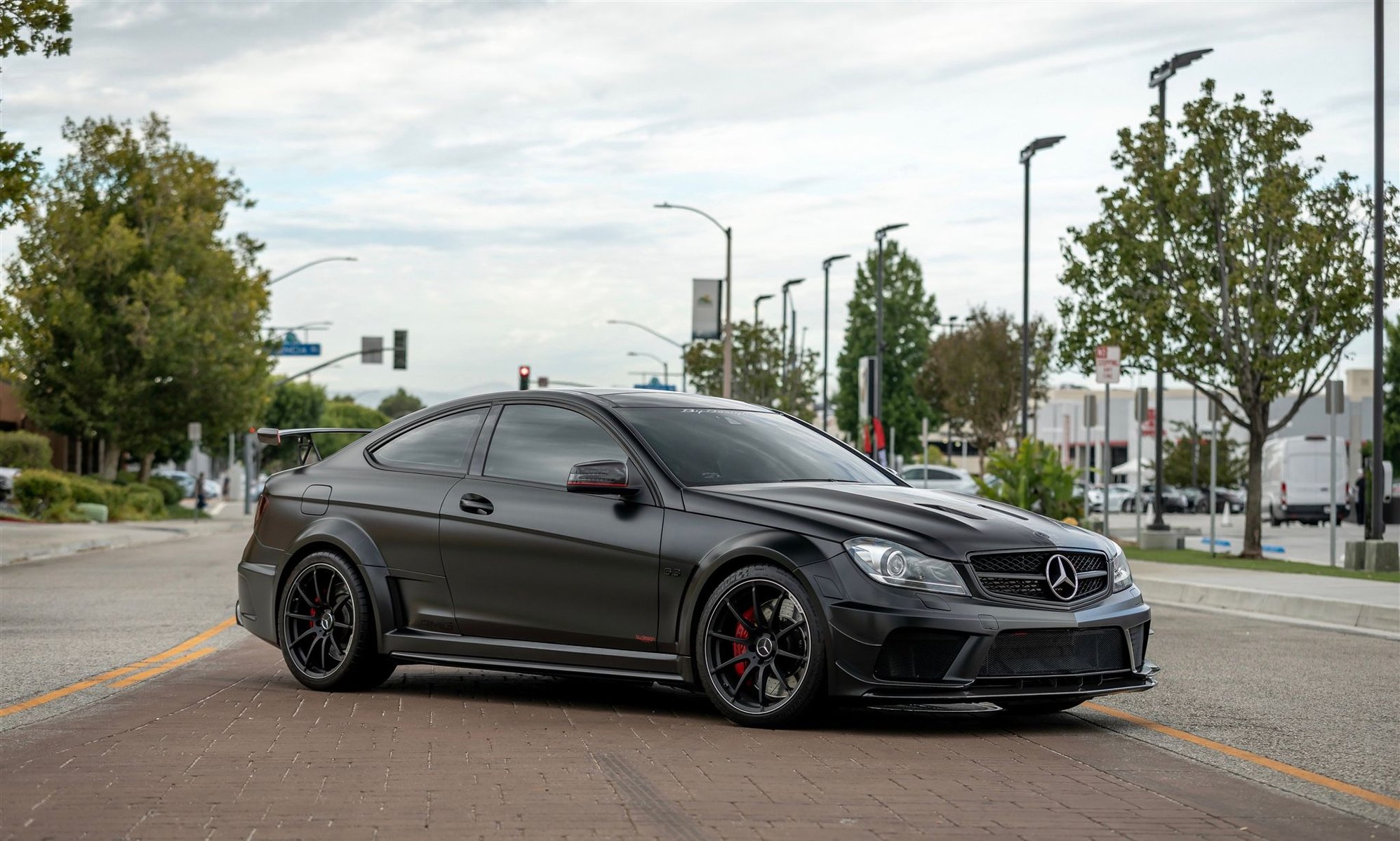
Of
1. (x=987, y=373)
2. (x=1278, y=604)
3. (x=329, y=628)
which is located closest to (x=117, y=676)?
(x=329, y=628)

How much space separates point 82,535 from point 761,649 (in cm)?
2753

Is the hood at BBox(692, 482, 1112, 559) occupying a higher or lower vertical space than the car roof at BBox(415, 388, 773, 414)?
lower

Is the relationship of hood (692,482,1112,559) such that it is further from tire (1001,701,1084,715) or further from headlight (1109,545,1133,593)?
tire (1001,701,1084,715)

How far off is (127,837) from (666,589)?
308 cm

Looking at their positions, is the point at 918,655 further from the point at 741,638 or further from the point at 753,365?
the point at 753,365

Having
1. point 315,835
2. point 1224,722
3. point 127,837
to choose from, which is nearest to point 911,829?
point 315,835

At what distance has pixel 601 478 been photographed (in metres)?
8.00

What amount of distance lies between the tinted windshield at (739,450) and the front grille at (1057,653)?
1.51m

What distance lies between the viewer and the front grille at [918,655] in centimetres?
720

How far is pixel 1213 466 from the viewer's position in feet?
92.1

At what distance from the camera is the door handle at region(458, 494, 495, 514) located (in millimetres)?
8578

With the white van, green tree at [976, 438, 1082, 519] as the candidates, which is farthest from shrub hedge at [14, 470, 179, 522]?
the white van

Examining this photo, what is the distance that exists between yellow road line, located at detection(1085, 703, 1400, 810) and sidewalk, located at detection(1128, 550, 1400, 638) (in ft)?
23.6

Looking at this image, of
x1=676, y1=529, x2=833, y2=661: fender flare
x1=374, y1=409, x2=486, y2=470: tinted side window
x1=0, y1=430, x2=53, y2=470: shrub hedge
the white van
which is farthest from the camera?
the white van
